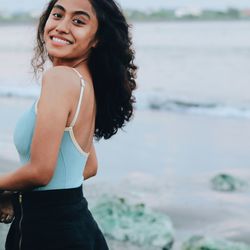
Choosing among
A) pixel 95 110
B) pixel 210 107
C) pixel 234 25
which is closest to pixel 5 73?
pixel 210 107

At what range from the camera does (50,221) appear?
203cm

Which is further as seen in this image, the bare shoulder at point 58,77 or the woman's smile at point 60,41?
the woman's smile at point 60,41

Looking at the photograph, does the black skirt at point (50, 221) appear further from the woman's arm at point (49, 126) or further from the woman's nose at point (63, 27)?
the woman's nose at point (63, 27)

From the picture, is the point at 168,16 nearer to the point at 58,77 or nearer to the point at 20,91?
the point at 20,91

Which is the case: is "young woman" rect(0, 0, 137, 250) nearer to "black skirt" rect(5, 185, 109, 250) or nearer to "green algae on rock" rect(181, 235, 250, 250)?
"black skirt" rect(5, 185, 109, 250)

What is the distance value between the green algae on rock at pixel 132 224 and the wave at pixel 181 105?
9285mm

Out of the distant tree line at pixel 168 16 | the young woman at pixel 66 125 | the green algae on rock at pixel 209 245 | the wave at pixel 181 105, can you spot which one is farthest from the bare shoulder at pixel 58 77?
the distant tree line at pixel 168 16

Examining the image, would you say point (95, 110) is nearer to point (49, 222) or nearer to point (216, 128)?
point (49, 222)

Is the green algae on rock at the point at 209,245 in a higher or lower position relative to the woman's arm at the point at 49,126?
lower

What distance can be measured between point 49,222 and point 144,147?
7.26 meters

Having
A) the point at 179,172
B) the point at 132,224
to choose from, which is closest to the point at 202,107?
the point at 179,172

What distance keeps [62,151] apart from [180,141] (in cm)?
803

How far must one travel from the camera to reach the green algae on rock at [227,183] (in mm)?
6785

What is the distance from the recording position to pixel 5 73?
23297 millimetres
